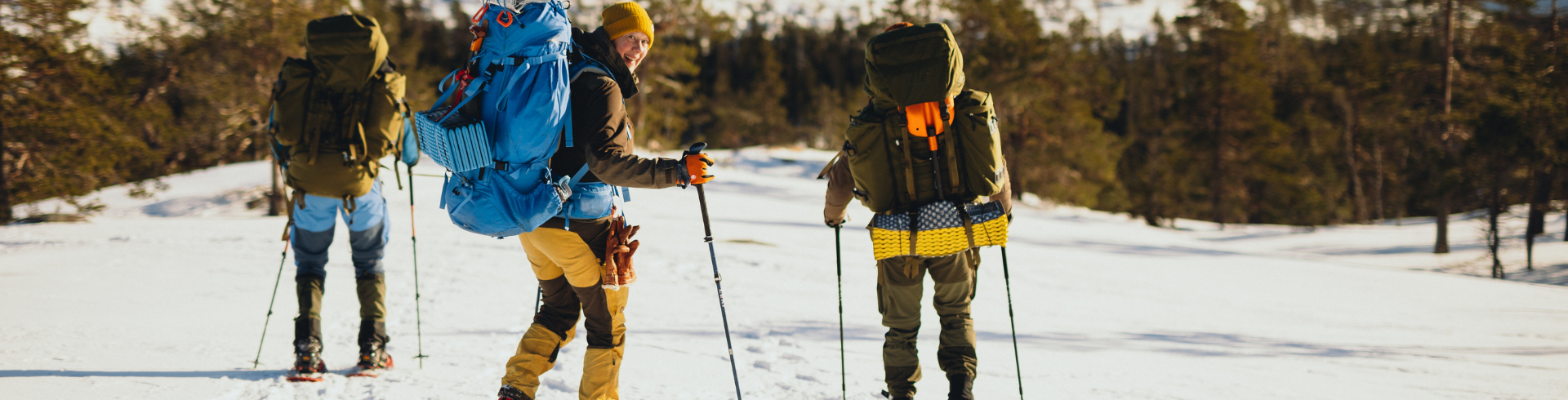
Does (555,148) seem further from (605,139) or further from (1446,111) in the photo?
(1446,111)

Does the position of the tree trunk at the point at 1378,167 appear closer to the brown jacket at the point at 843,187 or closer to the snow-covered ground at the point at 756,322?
the snow-covered ground at the point at 756,322

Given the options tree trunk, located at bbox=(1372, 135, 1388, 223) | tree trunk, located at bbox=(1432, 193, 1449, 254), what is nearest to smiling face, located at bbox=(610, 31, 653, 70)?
tree trunk, located at bbox=(1432, 193, 1449, 254)

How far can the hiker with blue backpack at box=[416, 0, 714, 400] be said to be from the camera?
2.48m

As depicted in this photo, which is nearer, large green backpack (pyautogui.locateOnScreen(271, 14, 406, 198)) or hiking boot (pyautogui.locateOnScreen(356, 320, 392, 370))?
large green backpack (pyautogui.locateOnScreen(271, 14, 406, 198))

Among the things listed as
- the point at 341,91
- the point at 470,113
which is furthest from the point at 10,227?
the point at 470,113

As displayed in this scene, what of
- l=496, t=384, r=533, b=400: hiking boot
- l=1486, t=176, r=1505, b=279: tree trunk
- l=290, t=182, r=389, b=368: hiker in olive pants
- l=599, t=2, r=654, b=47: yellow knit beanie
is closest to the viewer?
l=599, t=2, r=654, b=47: yellow knit beanie

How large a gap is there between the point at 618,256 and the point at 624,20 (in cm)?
86

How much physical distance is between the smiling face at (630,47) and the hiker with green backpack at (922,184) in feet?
2.81

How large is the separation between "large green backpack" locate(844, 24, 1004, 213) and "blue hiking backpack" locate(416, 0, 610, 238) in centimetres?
110

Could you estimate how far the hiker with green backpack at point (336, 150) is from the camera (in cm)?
360

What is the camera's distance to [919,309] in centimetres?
325

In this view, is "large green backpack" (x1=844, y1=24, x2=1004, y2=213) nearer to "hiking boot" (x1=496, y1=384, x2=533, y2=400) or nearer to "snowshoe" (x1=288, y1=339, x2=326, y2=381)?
"hiking boot" (x1=496, y1=384, x2=533, y2=400)

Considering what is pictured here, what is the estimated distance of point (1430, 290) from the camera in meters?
9.35

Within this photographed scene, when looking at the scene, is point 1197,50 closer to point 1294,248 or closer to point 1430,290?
point 1294,248
